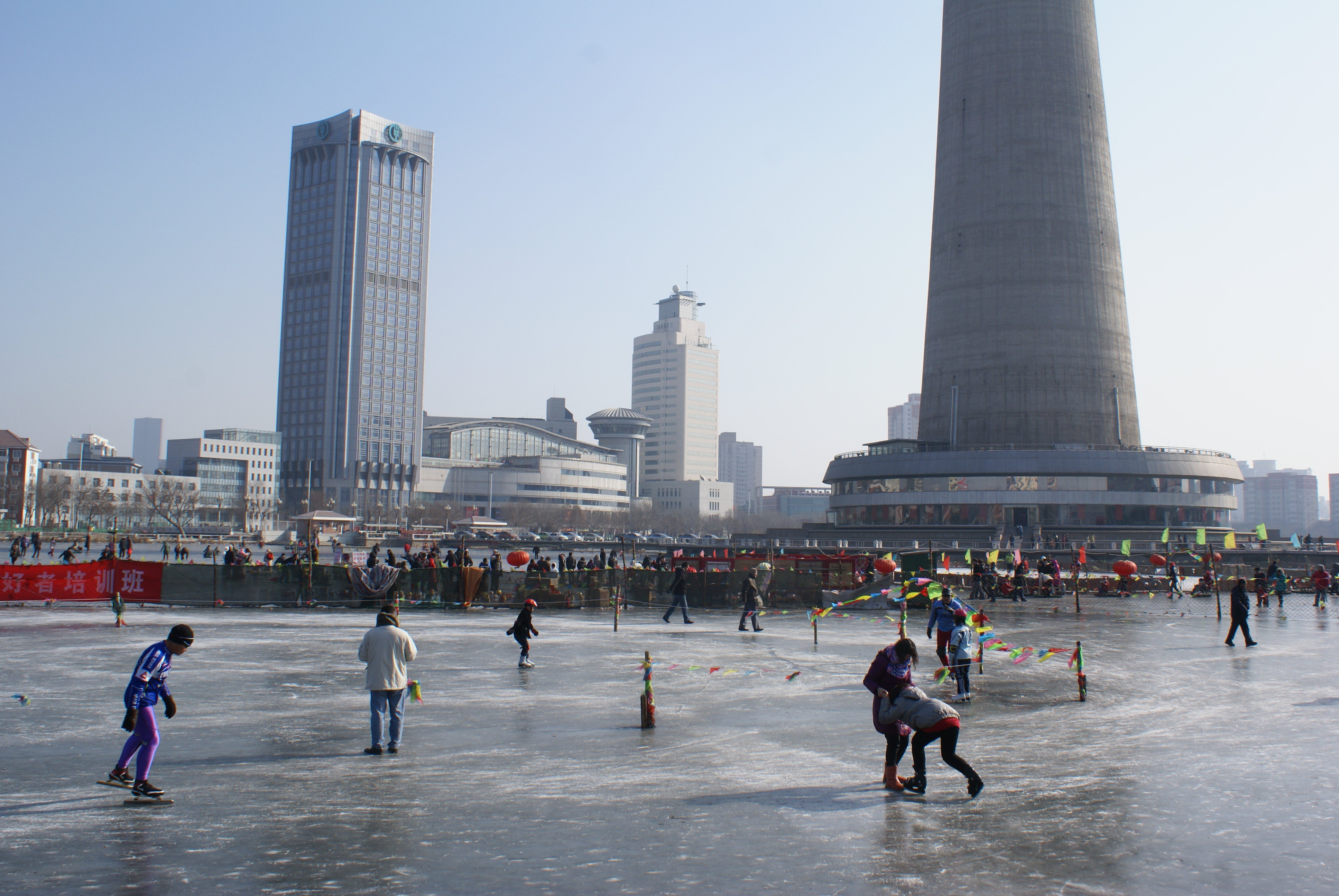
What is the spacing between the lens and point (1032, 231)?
8575cm

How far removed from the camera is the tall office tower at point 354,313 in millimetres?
190500

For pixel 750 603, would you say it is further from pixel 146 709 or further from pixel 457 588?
pixel 146 709

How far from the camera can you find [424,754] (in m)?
12.5

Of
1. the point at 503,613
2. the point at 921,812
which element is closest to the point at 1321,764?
the point at 921,812

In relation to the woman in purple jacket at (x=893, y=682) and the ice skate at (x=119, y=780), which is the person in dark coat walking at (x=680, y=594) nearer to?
the woman in purple jacket at (x=893, y=682)

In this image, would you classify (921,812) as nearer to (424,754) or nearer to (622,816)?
(622,816)

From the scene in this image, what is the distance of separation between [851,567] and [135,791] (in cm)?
3343

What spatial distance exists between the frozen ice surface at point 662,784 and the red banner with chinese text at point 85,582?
1310 centimetres

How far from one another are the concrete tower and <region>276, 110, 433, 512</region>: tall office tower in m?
130

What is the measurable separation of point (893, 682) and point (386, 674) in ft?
20.1

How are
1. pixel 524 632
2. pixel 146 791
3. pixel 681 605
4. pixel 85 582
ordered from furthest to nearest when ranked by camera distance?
pixel 85 582
pixel 681 605
pixel 524 632
pixel 146 791

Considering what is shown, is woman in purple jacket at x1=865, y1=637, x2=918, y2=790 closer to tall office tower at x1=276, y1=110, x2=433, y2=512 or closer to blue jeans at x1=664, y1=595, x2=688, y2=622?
blue jeans at x1=664, y1=595, x2=688, y2=622

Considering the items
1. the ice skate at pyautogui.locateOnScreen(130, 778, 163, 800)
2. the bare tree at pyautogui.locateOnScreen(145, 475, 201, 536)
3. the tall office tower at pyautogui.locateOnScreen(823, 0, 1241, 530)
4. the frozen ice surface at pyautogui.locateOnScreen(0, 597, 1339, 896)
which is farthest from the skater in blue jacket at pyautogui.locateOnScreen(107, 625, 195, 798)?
the bare tree at pyautogui.locateOnScreen(145, 475, 201, 536)

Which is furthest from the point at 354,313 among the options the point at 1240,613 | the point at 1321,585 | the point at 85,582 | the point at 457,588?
the point at 1240,613
